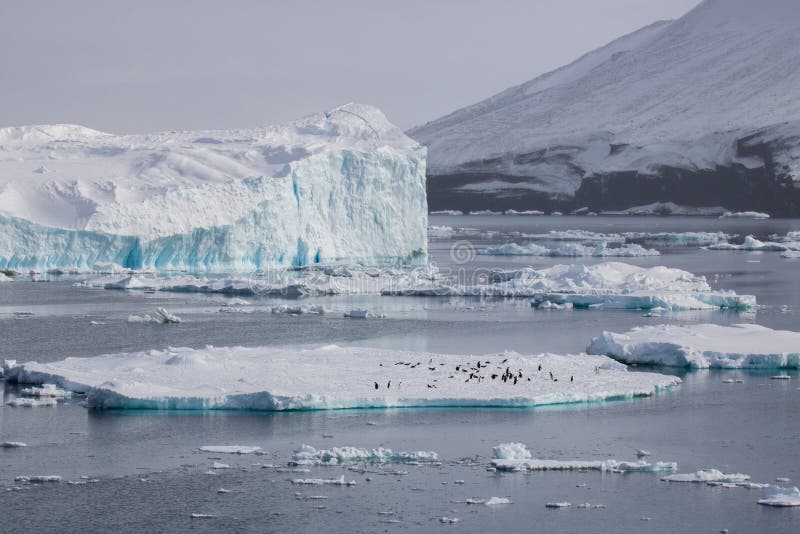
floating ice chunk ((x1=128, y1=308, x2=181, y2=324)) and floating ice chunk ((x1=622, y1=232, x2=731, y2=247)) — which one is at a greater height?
floating ice chunk ((x1=622, y1=232, x2=731, y2=247))

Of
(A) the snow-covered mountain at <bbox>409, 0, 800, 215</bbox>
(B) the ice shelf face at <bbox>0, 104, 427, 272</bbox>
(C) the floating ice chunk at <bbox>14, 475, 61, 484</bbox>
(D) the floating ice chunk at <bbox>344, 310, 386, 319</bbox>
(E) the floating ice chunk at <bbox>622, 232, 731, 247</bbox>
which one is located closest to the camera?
(C) the floating ice chunk at <bbox>14, 475, 61, 484</bbox>

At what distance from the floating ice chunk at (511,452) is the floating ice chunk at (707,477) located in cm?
142

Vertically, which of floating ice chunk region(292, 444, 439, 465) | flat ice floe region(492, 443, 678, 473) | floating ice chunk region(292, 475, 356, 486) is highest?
floating ice chunk region(292, 444, 439, 465)

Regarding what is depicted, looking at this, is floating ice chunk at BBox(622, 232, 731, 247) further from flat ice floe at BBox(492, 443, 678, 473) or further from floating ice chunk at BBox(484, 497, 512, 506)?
floating ice chunk at BBox(484, 497, 512, 506)

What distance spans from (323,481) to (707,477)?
3829 millimetres

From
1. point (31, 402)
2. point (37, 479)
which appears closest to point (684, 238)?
point (31, 402)

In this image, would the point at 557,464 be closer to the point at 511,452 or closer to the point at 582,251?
the point at 511,452

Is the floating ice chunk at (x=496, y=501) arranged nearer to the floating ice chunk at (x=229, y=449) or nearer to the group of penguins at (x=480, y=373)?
the floating ice chunk at (x=229, y=449)

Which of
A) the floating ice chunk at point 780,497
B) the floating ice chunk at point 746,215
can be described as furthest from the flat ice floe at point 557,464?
the floating ice chunk at point 746,215

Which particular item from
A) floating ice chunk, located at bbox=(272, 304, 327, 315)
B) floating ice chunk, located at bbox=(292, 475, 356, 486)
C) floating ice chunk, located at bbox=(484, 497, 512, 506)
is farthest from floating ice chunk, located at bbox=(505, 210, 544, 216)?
floating ice chunk, located at bbox=(484, 497, 512, 506)

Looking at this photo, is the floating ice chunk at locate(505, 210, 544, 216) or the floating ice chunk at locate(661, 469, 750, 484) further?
the floating ice chunk at locate(505, 210, 544, 216)

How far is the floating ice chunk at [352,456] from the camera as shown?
39.8 feet

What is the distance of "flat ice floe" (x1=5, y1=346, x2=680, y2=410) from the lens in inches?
566

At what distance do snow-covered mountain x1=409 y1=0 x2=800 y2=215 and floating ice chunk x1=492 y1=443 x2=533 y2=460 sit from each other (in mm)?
64412
